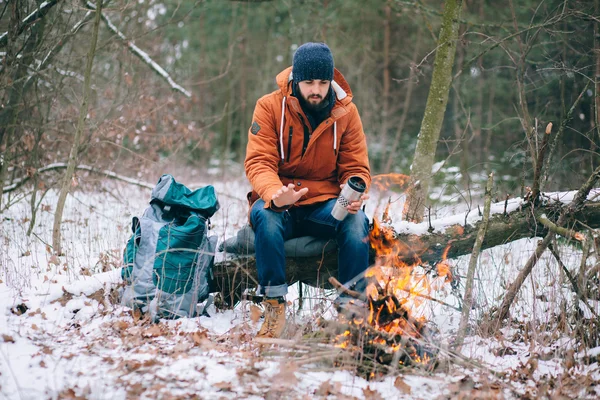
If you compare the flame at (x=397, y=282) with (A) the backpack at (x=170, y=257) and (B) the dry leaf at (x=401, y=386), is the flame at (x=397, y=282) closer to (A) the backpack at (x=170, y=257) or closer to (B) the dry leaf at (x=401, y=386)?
(B) the dry leaf at (x=401, y=386)

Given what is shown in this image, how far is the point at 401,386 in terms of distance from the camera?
2.74m

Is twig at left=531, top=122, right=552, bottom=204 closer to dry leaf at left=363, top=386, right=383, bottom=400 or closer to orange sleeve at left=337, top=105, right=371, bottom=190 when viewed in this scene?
orange sleeve at left=337, top=105, right=371, bottom=190

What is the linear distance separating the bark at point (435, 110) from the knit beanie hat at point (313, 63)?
1666 millimetres

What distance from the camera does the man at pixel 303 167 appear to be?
3.38m

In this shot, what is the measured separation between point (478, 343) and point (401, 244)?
831 mm

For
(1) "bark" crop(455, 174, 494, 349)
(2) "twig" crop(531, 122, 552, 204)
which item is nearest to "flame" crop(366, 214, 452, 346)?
(1) "bark" crop(455, 174, 494, 349)

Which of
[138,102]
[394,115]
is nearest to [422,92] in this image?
[394,115]

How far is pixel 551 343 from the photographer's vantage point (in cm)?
336

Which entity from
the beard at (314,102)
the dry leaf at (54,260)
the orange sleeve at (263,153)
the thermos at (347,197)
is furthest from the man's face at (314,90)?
the dry leaf at (54,260)

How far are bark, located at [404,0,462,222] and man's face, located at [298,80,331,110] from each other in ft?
5.32

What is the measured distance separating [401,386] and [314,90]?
6.63 feet

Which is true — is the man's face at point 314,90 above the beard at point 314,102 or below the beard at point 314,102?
above

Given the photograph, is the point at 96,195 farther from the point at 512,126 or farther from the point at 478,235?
the point at 512,126

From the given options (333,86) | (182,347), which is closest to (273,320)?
(182,347)
